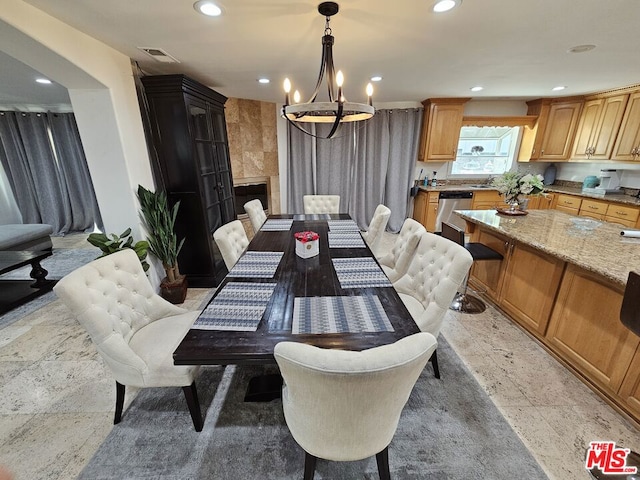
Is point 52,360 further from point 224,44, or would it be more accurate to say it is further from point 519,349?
point 519,349

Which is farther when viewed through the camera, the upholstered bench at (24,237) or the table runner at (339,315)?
the upholstered bench at (24,237)

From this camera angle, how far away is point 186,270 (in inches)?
125

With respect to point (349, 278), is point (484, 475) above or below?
below

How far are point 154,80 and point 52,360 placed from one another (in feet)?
8.44

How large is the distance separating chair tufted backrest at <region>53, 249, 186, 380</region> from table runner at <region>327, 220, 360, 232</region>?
64.2 inches

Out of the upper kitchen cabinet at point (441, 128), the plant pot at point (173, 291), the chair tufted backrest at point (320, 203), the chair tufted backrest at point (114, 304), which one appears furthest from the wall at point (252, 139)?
the chair tufted backrest at point (114, 304)

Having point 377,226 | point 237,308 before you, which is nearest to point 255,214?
point 377,226

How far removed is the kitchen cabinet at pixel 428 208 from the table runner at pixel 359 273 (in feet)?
10.7

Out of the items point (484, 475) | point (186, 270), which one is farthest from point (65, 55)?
point (484, 475)

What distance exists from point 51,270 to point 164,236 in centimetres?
235

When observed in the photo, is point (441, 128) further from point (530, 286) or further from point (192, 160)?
point (192, 160)

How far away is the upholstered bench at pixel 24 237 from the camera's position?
3.23 m

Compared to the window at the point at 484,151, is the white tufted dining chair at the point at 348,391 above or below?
below

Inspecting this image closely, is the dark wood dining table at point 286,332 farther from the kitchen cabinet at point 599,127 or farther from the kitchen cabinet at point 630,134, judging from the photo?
the kitchen cabinet at point 599,127
